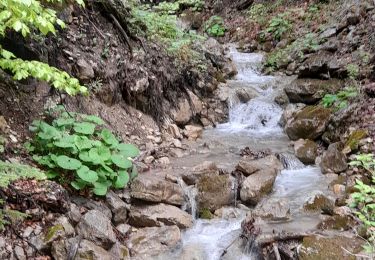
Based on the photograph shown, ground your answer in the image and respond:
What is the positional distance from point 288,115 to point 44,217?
616cm

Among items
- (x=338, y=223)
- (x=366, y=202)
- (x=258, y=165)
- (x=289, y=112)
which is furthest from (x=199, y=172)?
(x=289, y=112)

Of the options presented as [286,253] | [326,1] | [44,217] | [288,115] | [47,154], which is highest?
[326,1]

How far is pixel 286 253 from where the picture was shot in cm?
441

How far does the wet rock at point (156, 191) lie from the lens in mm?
5402

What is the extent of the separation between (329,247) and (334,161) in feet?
7.87

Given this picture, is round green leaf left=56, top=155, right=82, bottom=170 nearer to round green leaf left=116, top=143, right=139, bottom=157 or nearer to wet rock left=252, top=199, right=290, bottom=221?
round green leaf left=116, top=143, right=139, bottom=157

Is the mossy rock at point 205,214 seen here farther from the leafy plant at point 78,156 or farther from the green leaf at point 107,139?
the green leaf at point 107,139

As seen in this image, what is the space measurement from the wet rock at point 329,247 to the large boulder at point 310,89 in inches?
194

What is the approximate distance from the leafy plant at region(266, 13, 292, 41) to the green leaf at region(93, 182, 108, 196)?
10281mm

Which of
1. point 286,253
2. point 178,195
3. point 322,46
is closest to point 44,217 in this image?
point 178,195

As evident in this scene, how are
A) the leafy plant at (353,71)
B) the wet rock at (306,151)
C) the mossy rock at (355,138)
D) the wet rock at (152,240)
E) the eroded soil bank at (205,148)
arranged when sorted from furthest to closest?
the leafy plant at (353,71) → the wet rock at (306,151) → the mossy rock at (355,138) → the wet rock at (152,240) → the eroded soil bank at (205,148)

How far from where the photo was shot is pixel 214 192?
5.82 meters

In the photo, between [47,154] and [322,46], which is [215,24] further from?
[47,154]

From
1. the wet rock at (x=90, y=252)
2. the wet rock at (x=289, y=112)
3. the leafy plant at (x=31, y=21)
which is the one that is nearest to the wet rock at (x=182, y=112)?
the wet rock at (x=289, y=112)
